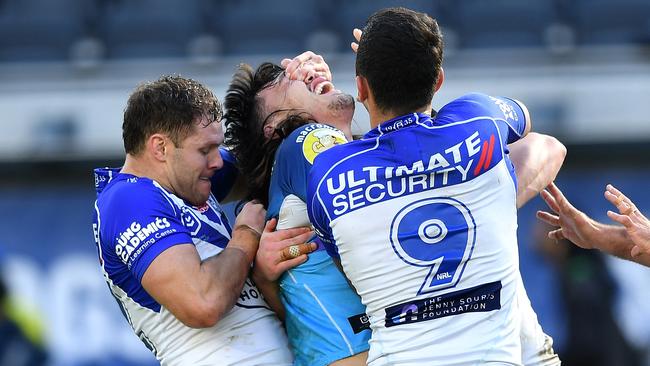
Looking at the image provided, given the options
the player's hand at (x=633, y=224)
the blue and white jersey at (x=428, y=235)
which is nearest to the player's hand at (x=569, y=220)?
the player's hand at (x=633, y=224)

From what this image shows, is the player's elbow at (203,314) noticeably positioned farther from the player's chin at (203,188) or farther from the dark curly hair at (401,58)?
the dark curly hair at (401,58)

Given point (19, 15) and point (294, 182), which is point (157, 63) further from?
point (294, 182)

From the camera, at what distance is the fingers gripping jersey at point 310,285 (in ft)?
12.0

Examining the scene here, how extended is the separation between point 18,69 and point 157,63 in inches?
50.2

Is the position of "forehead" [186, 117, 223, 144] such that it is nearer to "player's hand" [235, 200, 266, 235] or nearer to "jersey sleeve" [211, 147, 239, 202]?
"player's hand" [235, 200, 266, 235]

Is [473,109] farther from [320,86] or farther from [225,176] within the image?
[225,176]

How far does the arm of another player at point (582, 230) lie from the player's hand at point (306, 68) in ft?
3.32

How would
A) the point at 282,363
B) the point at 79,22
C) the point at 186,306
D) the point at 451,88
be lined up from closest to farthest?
the point at 186,306
the point at 282,363
the point at 451,88
the point at 79,22

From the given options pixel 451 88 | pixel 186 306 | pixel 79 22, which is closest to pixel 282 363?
pixel 186 306

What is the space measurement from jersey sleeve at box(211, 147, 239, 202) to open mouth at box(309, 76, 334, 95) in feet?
1.66

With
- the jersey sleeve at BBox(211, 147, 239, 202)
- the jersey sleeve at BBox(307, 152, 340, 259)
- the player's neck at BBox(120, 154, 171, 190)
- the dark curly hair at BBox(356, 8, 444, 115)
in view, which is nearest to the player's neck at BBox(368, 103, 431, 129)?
the dark curly hair at BBox(356, 8, 444, 115)

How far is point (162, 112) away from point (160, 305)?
27.8 inches

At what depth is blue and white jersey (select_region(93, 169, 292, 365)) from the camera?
3.76 meters

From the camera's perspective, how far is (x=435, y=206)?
3383 millimetres
